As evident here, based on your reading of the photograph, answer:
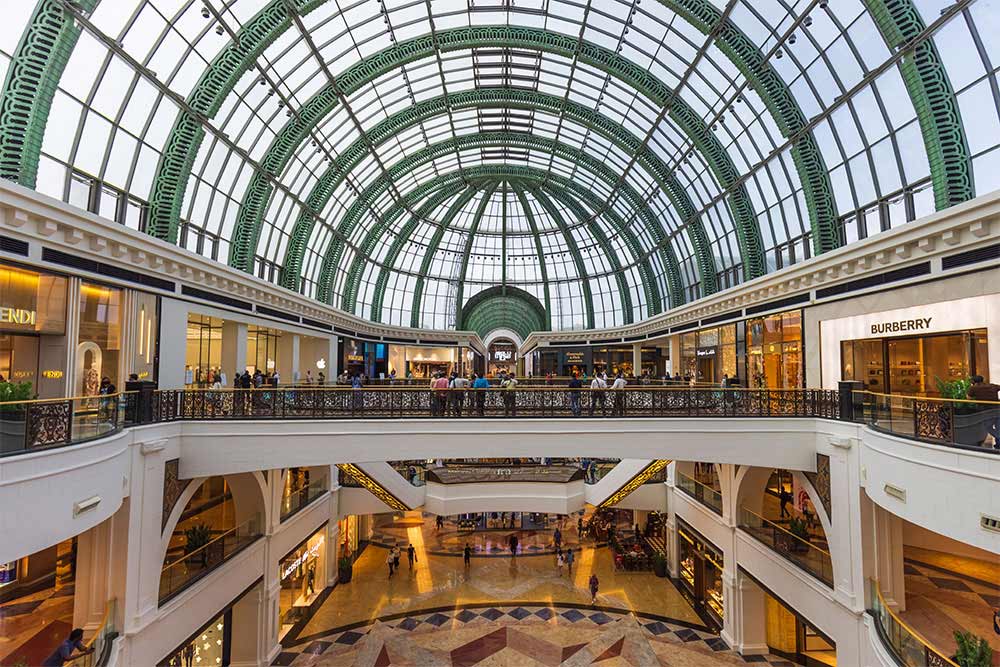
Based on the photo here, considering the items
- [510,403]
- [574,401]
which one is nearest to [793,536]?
[574,401]

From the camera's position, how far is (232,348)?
20.4 metres

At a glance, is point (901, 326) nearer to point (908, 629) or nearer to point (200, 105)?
point (908, 629)

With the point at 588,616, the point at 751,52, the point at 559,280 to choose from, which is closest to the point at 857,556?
the point at 588,616

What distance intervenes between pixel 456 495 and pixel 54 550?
1352 centimetres

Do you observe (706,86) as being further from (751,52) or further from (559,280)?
(559,280)

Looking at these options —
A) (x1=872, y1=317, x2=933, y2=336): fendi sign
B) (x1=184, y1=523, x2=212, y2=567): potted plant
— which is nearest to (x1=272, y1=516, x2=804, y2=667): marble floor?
(x1=184, y1=523, x2=212, y2=567): potted plant

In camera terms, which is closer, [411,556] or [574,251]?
[411,556]

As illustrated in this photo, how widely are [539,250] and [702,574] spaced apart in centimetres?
3135

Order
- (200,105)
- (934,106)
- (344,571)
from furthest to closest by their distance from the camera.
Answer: (344,571) → (200,105) → (934,106)

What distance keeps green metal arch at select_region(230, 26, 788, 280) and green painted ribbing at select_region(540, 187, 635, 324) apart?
740 inches

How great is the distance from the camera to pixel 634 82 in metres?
22.7

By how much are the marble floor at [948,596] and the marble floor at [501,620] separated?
5120 millimetres

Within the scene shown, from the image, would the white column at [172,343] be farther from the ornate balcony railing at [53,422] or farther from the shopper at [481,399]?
the shopper at [481,399]

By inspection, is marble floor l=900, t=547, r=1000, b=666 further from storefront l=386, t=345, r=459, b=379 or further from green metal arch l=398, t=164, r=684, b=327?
storefront l=386, t=345, r=459, b=379
